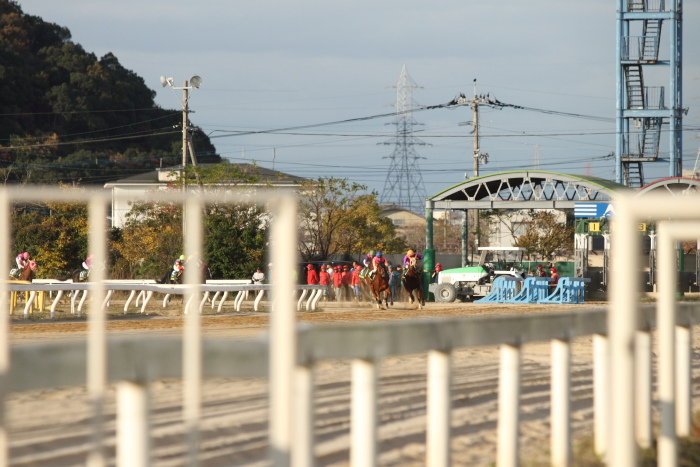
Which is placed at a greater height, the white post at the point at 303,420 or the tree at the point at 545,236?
the tree at the point at 545,236

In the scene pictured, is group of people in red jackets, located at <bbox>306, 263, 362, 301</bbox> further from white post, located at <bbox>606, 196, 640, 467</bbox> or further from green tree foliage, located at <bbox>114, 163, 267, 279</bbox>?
white post, located at <bbox>606, 196, 640, 467</bbox>

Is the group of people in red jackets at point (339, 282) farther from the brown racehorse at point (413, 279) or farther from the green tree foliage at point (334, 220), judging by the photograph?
the green tree foliage at point (334, 220)

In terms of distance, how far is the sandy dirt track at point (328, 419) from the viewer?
234 inches

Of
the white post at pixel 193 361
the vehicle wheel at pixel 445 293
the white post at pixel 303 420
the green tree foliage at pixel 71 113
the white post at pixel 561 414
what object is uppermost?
the green tree foliage at pixel 71 113

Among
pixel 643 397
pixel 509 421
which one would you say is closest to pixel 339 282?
pixel 643 397

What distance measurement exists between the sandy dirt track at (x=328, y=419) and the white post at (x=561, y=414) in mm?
180

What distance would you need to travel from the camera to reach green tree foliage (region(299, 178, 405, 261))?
47.1m

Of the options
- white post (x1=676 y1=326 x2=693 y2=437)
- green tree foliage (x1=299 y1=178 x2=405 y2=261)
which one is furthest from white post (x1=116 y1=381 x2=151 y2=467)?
green tree foliage (x1=299 y1=178 x2=405 y2=261)

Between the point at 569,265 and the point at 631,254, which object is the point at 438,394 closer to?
the point at 631,254

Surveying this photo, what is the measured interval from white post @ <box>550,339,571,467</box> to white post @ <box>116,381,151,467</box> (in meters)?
3.12

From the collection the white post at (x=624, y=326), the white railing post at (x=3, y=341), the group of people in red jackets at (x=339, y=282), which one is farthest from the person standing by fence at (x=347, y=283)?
the white railing post at (x=3, y=341)

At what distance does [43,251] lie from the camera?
14.9 meters

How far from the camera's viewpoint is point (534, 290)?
29.9 m

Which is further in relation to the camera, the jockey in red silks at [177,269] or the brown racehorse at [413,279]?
the brown racehorse at [413,279]
